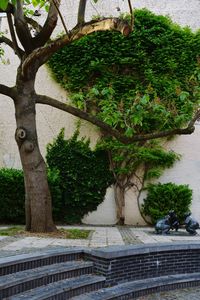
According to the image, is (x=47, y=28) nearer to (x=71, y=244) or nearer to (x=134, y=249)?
(x=71, y=244)

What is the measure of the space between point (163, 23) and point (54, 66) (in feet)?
10.8

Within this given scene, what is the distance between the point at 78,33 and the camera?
6.90 metres

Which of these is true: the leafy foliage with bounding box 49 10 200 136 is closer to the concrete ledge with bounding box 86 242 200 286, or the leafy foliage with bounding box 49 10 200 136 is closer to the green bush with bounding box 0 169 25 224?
the green bush with bounding box 0 169 25 224

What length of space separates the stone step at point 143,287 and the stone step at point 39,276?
0.32 m

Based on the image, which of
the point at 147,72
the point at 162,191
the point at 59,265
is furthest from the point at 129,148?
the point at 59,265

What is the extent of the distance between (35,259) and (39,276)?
30cm

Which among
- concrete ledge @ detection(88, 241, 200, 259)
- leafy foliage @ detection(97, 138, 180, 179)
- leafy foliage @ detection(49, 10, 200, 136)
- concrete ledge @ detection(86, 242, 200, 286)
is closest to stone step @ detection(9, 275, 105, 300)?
concrete ledge @ detection(86, 242, 200, 286)

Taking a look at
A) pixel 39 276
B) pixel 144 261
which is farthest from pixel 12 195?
pixel 39 276

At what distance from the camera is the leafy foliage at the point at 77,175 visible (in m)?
10.8

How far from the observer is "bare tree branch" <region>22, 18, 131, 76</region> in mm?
6672

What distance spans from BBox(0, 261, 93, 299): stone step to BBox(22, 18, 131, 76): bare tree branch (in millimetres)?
3796

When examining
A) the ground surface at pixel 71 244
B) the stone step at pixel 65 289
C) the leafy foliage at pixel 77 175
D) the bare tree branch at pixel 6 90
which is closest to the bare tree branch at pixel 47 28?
the bare tree branch at pixel 6 90

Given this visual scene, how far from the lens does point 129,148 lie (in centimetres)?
1081

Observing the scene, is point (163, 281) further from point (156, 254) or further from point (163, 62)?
point (163, 62)
